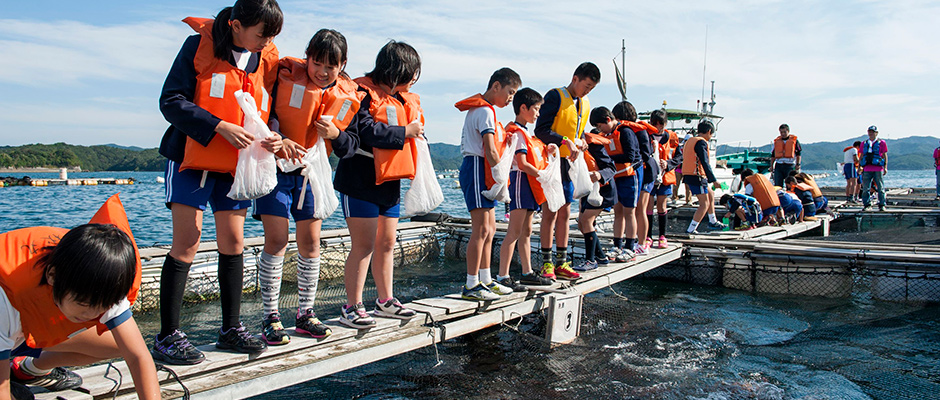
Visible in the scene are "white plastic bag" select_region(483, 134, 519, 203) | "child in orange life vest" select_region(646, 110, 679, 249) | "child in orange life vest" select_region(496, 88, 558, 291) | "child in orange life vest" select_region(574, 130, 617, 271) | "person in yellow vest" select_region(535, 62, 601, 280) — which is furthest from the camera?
"child in orange life vest" select_region(646, 110, 679, 249)

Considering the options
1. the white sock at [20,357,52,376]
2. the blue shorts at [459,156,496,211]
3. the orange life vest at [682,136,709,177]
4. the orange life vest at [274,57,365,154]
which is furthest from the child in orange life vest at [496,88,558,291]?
the orange life vest at [682,136,709,177]

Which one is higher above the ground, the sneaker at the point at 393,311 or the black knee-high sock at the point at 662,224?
the black knee-high sock at the point at 662,224

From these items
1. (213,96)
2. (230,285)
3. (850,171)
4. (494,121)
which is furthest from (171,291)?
(850,171)

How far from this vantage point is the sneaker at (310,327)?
344 cm

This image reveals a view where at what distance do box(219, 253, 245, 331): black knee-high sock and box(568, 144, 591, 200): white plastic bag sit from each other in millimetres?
3302

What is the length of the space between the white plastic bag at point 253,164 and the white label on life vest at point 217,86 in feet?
0.23

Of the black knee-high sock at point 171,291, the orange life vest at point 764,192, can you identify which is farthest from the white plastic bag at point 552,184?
the orange life vest at point 764,192

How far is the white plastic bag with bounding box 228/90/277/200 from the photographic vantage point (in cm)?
279

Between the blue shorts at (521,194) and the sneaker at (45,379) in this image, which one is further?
the blue shorts at (521,194)

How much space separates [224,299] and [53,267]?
→ 1089 millimetres

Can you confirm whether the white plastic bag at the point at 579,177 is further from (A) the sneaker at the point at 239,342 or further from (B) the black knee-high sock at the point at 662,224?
(A) the sneaker at the point at 239,342

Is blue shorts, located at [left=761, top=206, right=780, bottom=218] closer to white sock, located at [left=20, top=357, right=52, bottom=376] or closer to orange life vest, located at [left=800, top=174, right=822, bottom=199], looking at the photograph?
orange life vest, located at [left=800, top=174, right=822, bottom=199]

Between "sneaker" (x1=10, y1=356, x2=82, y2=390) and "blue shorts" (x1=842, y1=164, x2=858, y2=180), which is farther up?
"blue shorts" (x1=842, y1=164, x2=858, y2=180)

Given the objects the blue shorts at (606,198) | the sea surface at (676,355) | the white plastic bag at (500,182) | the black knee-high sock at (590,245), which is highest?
the white plastic bag at (500,182)
